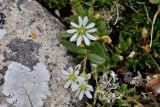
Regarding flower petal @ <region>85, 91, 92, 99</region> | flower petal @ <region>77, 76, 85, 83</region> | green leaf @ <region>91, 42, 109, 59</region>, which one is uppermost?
green leaf @ <region>91, 42, 109, 59</region>

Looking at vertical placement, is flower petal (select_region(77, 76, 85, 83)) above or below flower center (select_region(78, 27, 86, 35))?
below

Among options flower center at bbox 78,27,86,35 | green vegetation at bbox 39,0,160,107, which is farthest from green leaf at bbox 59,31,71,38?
flower center at bbox 78,27,86,35

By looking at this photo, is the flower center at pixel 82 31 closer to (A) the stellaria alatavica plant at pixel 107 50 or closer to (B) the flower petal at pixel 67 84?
(A) the stellaria alatavica plant at pixel 107 50

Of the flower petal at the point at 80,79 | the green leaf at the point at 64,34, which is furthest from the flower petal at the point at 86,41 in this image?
the flower petal at the point at 80,79

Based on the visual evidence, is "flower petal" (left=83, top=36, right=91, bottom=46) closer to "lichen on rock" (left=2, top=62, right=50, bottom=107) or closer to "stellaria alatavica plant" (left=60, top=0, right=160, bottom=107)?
"stellaria alatavica plant" (left=60, top=0, right=160, bottom=107)

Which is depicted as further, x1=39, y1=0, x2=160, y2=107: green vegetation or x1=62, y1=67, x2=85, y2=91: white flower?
x1=39, y1=0, x2=160, y2=107: green vegetation

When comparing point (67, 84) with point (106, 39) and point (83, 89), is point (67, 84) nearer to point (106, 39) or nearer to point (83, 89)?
point (83, 89)
